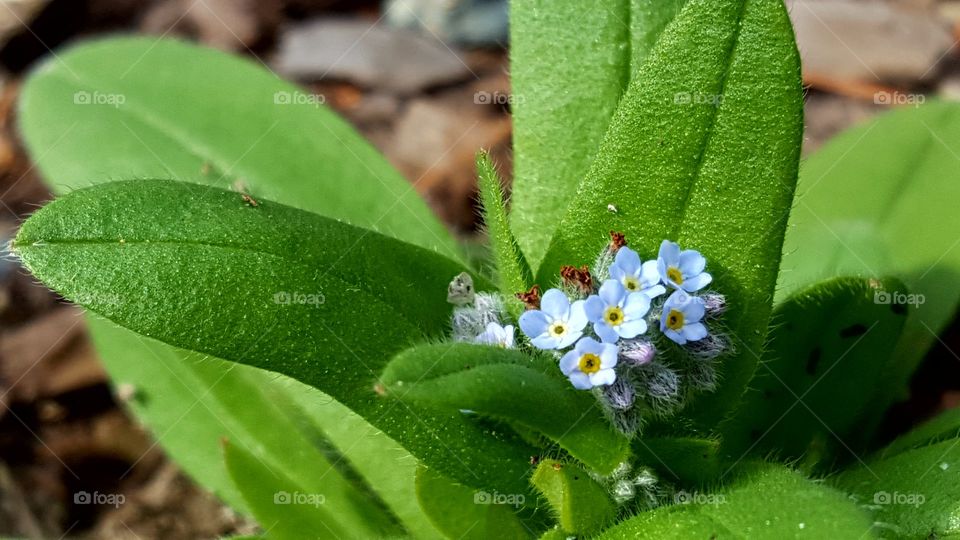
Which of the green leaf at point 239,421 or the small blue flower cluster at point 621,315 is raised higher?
the small blue flower cluster at point 621,315

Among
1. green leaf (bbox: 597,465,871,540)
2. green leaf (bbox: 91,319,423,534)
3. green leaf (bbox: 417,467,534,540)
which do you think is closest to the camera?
green leaf (bbox: 597,465,871,540)

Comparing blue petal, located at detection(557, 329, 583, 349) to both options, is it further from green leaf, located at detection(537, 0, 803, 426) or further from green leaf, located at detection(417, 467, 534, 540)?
green leaf, located at detection(417, 467, 534, 540)

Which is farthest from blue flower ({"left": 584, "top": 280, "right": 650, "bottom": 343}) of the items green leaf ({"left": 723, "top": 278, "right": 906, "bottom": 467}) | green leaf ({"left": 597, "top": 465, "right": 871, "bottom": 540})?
green leaf ({"left": 723, "top": 278, "right": 906, "bottom": 467})

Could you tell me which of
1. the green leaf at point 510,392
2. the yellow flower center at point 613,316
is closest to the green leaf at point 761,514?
the green leaf at point 510,392

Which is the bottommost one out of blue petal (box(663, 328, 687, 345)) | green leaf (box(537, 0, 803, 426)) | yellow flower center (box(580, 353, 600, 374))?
yellow flower center (box(580, 353, 600, 374))

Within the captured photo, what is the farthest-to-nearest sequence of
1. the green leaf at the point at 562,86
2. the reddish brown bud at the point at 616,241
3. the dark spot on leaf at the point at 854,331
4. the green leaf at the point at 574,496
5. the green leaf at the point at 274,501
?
the dark spot on leaf at the point at 854,331 < the green leaf at the point at 562,86 < the green leaf at the point at 274,501 < the reddish brown bud at the point at 616,241 < the green leaf at the point at 574,496

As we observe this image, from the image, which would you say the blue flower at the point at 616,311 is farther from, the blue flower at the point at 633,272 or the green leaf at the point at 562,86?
the green leaf at the point at 562,86

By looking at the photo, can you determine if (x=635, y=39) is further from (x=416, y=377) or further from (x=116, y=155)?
(x=116, y=155)

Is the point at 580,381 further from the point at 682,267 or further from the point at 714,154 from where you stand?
the point at 714,154
